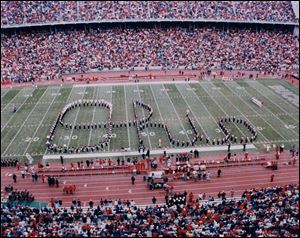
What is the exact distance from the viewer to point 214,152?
2538cm

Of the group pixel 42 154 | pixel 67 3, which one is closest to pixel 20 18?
pixel 67 3

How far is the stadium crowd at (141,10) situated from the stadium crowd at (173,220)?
38.8m

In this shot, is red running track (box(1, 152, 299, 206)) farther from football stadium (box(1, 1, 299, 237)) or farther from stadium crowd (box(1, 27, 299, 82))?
stadium crowd (box(1, 27, 299, 82))

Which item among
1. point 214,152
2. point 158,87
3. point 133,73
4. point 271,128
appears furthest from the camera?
point 133,73

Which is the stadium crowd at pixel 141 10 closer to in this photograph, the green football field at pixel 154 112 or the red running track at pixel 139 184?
the green football field at pixel 154 112

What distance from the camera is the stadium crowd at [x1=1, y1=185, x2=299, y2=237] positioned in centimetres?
1463

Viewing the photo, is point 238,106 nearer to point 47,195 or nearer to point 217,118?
point 217,118

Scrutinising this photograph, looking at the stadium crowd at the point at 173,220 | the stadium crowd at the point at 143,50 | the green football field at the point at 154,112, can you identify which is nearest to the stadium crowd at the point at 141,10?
the stadium crowd at the point at 143,50

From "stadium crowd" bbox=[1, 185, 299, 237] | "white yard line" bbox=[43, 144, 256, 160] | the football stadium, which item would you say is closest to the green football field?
the football stadium

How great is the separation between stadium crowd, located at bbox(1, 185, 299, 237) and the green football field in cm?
902

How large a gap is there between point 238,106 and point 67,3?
31350mm

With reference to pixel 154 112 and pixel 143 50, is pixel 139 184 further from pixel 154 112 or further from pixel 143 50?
pixel 143 50

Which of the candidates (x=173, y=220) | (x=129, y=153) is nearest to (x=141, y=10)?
(x=129, y=153)

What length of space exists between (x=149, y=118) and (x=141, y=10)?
2737cm
